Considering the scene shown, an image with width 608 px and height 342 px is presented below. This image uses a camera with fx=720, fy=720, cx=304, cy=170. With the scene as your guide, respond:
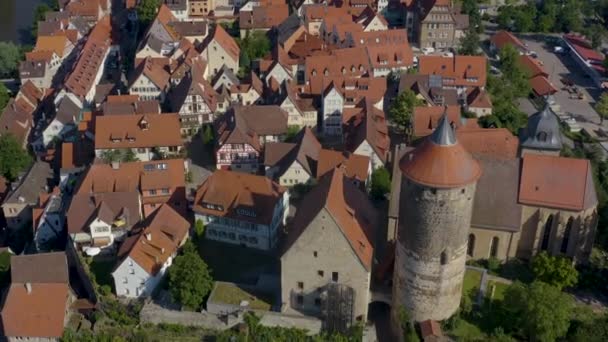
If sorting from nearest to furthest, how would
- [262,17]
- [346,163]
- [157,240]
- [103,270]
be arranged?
[157,240], [103,270], [346,163], [262,17]

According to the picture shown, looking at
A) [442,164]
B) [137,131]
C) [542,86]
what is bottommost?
[137,131]

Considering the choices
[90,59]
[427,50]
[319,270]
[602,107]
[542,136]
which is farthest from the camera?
[427,50]

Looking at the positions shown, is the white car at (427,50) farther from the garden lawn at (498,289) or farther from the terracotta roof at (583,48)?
the garden lawn at (498,289)

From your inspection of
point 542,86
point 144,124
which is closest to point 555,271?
point 144,124

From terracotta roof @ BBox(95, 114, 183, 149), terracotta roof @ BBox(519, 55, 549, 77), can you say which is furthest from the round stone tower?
terracotta roof @ BBox(519, 55, 549, 77)

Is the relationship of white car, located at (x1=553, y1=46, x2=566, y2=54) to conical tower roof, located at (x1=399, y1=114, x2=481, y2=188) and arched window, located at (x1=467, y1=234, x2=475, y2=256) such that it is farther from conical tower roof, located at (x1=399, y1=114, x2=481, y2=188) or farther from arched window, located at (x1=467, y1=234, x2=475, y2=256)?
conical tower roof, located at (x1=399, y1=114, x2=481, y2=188)

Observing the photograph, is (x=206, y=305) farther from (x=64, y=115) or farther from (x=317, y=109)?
(x=64, y=115)

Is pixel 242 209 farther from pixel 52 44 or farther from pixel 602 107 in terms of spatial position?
pixel 52 44

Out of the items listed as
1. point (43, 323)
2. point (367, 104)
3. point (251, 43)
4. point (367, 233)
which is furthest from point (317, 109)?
point (43, 323)
